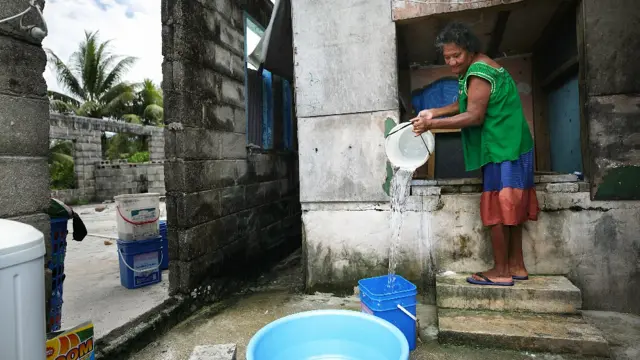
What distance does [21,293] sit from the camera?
1211mm

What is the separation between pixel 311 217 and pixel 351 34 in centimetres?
192

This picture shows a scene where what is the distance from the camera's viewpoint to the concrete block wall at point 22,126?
1845mm

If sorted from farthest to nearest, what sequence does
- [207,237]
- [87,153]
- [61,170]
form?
[61,170], [87,153], [207,237]

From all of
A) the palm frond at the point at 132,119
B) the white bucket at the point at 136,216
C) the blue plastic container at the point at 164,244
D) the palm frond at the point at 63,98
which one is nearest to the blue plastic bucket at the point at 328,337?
the white bucket at the point at 136,216

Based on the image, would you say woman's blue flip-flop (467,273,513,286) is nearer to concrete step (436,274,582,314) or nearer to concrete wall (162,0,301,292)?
concrete step (436,274,582,314)

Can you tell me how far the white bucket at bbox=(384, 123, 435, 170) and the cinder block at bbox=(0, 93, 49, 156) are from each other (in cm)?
238

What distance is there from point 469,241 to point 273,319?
1953 millimetres

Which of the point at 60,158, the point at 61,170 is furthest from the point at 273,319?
the point at 61,170

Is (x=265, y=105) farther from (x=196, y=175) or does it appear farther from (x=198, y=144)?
(x=196, y=175)

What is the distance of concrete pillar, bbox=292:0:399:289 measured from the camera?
3.57m

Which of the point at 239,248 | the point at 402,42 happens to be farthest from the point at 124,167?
the point at 402,42

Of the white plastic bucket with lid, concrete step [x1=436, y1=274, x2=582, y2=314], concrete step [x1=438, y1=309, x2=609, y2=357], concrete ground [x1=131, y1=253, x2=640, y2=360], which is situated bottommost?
concrete ground [x1=131, y1=253, x2=640, y2=360]

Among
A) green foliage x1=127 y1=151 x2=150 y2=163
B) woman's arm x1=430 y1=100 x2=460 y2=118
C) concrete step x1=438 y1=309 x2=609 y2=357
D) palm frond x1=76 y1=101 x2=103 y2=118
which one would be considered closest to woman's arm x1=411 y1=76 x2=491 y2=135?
woman's arm x1=430 y1=100 x2=460 y2=118

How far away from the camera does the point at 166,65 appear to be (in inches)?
132
